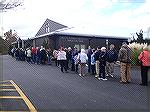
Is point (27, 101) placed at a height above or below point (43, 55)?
below

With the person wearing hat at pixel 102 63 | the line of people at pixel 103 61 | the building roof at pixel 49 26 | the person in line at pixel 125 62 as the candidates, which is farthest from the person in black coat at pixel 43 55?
the building roof at pixel 49 26

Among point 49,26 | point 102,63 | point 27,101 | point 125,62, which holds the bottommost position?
point 27,101

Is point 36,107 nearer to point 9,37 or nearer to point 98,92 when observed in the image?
point 98,92

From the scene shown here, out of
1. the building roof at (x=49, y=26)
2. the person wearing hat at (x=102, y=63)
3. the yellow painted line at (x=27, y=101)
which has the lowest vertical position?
the yellow painted line at (x=27, y=101)

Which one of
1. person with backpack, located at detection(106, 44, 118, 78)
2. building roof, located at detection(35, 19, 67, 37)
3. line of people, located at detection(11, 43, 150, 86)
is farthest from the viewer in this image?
building roof, located at detection(35, 19, 67, 37)

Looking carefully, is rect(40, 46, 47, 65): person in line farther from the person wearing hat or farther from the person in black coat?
the person wearing hat

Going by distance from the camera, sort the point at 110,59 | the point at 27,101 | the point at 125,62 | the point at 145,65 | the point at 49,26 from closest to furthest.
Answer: the point at 27,101
the point at 145,65
the point at 125,62
the point at 110,59
the point at 49,26

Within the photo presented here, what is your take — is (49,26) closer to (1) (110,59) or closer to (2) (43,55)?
(2) (43,55)

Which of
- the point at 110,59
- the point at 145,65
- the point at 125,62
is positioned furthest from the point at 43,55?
the point at 145,65

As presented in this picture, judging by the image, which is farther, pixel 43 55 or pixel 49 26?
pixel 49 26

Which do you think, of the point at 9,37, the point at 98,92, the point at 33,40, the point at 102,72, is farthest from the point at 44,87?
the point at 9,37

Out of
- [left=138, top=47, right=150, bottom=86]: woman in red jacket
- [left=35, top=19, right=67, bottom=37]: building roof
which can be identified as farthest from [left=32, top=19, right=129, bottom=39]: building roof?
[left=138, top=47, right=150, bottom=86]: woman in red jacket

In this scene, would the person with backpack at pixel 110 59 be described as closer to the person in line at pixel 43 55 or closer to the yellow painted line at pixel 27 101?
the yellow painted line at pixel 27 101

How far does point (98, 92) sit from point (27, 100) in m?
3.03
